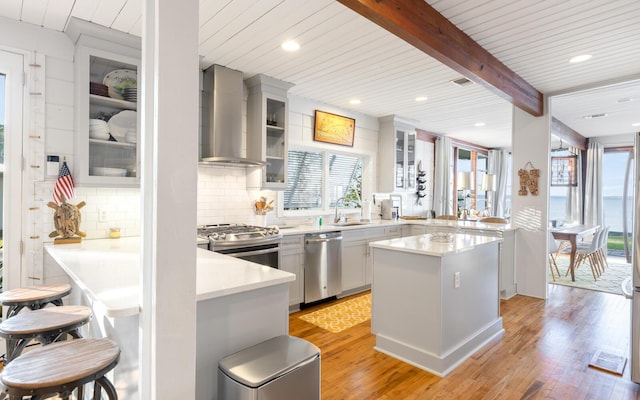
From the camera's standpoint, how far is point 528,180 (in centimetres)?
463

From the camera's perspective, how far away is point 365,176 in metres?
6.01

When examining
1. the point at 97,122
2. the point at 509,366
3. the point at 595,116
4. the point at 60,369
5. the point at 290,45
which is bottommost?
the point at 509,366

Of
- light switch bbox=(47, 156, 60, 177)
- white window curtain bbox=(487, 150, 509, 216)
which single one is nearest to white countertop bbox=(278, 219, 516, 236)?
light switch bbox=(47, 156, 60, 177)

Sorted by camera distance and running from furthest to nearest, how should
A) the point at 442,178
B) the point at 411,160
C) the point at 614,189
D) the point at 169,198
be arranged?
1. the point at 614,189
2. the point at 442,178
3. the point at 411,160
4. the point at 169,198

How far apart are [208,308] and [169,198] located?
23.6 inches

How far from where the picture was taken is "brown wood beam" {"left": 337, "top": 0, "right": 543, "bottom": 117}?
2098 mm

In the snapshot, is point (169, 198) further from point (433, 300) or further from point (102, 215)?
point (102, 215)

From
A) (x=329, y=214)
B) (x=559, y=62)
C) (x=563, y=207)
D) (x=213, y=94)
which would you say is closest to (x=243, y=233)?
(x=213, y=94)

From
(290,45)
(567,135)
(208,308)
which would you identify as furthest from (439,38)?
(567,135)

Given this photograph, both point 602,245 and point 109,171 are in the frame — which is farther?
point 602,245

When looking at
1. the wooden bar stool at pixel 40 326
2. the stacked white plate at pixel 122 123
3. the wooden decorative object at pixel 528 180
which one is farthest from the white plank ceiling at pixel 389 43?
the wooden bar stool at pixel 40 326

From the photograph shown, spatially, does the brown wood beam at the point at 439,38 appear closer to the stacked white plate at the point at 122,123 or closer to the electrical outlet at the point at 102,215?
the stacked white plate at the point at 122,123

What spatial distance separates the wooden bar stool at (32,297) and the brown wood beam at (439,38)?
240 cm

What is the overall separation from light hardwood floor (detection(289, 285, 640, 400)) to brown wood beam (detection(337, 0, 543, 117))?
246 cm
